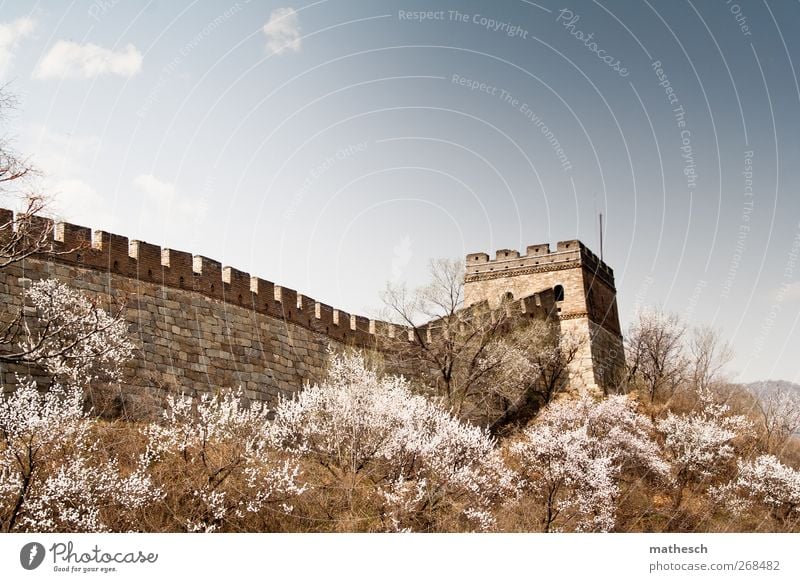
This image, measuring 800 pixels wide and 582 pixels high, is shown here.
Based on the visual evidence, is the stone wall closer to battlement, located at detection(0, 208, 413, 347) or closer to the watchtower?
battlement, located at detection(0, 208, 413, 347)

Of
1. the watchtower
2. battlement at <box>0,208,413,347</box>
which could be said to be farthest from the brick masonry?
the watchtower

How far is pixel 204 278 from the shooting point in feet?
59.0

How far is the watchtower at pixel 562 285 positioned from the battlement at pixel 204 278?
22.6 ft

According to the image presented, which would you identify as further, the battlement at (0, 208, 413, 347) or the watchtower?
the watchtower

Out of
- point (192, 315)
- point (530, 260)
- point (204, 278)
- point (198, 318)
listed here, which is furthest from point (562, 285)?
point (192, 315)

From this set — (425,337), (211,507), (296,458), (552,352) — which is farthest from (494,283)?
(211,507)

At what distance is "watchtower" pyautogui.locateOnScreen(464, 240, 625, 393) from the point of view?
2847cm

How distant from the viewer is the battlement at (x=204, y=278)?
599 inches

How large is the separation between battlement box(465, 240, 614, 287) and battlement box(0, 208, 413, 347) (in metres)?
7.02

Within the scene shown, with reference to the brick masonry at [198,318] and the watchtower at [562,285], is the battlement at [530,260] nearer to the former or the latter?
the watchtower at [562,285]

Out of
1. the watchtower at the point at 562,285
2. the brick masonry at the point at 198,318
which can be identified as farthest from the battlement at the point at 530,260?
the brick masonry at the point at 198,318

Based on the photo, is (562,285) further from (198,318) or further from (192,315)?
(192,315)

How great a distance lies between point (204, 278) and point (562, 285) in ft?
49.6

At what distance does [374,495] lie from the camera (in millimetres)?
13930
